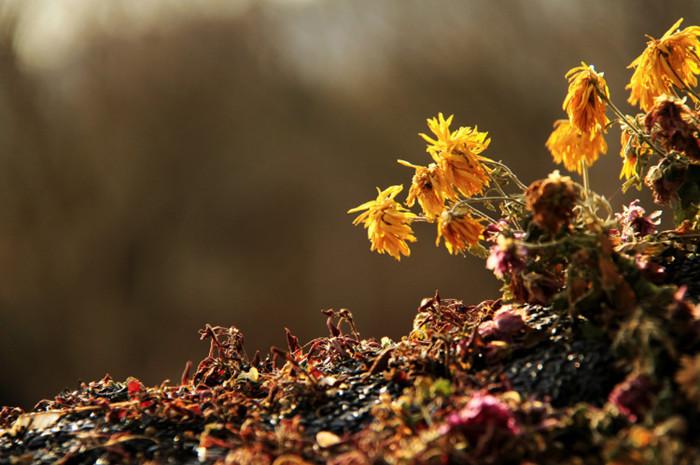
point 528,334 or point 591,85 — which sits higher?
point 591,85

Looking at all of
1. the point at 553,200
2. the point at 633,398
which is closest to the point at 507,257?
the point at 553,200

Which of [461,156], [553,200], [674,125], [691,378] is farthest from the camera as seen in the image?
[461,156]

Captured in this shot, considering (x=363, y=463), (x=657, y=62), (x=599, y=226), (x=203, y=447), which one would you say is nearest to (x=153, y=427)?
(x=203, y=447)

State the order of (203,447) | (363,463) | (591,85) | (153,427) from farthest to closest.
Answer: (591,85) < (153,427) < (203,447) < (363,463)

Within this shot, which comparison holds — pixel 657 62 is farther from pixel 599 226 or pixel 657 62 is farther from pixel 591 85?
pixel 599 226

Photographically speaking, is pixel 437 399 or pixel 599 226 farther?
pixel 599 226

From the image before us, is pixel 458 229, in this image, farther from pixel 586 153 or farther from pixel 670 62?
pixel 670 62

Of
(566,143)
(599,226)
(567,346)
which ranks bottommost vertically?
(567,346)
